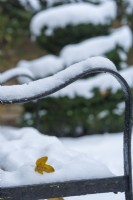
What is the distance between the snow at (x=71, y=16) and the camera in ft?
19.0

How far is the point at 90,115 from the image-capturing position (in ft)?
18.6

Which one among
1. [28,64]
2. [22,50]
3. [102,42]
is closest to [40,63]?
[28,64]

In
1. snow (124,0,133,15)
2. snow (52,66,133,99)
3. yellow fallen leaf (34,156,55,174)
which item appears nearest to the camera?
yellow fallen leaf (34,156,55,174)

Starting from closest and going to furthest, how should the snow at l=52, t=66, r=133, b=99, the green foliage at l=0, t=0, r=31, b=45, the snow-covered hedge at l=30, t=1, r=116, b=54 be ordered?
the snow at l=52, t=66, r=133, b=99 < the snow-covered hedge at l=30, t=1, r=116, b=54 < the green foliage at l=0, t=0, r=31, b=45

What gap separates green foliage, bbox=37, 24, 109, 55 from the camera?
591 cm

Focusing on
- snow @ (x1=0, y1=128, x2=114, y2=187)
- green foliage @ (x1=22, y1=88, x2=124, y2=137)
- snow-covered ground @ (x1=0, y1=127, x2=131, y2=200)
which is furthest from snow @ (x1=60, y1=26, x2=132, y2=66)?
snow @ (x1=0, y1=128, x2=114, y2=187)

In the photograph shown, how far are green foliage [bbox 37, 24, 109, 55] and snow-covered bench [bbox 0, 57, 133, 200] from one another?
4.21 metres

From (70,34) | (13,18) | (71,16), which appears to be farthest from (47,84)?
(13,18)

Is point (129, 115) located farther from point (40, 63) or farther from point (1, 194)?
point (40, 63)

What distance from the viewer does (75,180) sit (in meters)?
1.69

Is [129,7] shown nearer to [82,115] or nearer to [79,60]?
[79,60]

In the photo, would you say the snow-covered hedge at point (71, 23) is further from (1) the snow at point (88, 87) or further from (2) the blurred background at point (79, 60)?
(1) the snow at point (88, 87)

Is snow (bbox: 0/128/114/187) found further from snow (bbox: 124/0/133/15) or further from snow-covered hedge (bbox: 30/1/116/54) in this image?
snow (bbox: 124/0/133/15)

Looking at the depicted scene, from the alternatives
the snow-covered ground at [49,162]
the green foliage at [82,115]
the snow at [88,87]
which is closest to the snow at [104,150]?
the snow-covered ground at [49,162]
